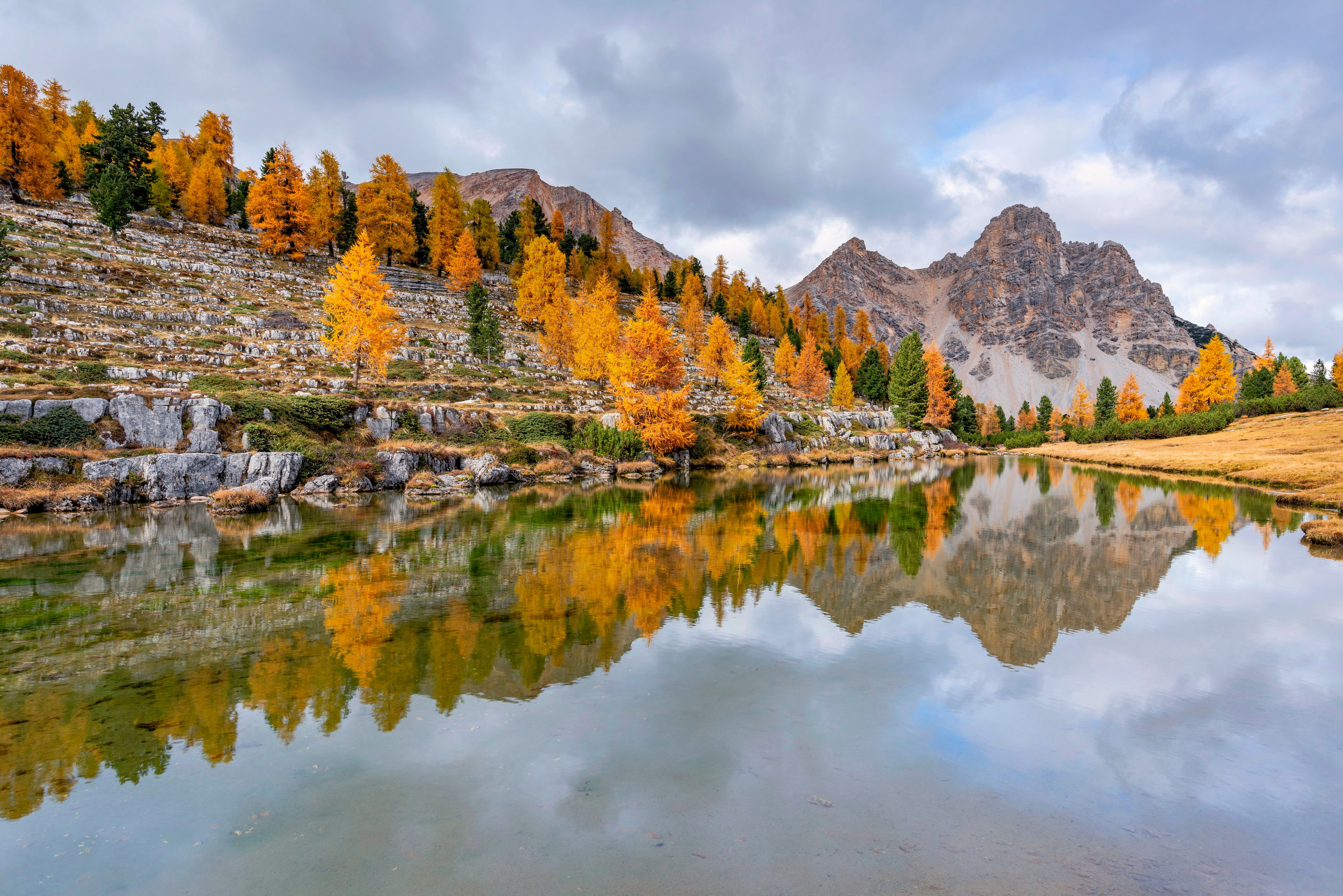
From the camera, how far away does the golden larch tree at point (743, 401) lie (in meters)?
50.4

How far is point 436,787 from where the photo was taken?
5.11 m

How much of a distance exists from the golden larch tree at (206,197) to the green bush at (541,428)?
155ft

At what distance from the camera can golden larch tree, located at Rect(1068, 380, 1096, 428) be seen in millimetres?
104312

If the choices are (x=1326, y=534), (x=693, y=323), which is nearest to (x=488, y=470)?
(x=1326, y=534)

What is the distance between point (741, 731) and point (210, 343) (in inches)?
1938

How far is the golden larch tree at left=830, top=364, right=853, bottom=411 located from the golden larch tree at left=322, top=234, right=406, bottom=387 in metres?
62.4

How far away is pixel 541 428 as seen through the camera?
1548 inches

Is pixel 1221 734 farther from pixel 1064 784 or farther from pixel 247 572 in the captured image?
pixel 247 572

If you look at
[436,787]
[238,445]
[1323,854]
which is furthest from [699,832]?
[238,445]

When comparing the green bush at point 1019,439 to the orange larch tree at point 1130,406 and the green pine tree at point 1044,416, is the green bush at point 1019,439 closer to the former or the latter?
the green pine tree at point 1044,416

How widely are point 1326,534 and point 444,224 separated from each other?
86575 millimetres

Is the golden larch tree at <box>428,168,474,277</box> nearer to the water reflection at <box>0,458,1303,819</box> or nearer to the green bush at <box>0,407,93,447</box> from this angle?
the green bush at <box>0,407,93,447</box>

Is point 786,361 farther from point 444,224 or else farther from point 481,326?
point 444,224

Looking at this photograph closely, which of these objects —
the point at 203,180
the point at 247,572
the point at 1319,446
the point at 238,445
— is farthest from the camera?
the point at 203,180
